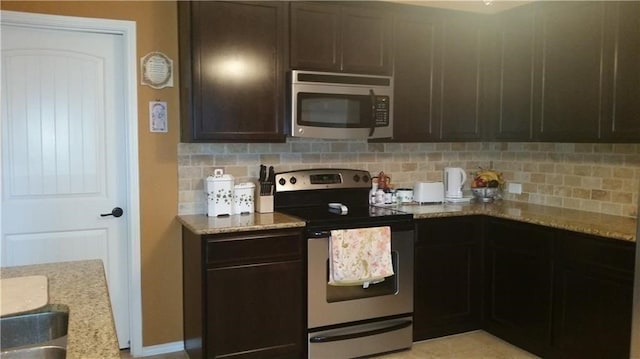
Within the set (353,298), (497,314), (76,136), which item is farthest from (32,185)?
(497,314)

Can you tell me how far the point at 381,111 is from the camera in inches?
146


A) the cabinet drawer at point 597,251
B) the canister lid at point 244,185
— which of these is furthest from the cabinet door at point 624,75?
the canister lid at point 244,185

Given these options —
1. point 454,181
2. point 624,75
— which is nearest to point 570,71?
point 624,75

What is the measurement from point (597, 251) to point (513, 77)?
58.0 inches

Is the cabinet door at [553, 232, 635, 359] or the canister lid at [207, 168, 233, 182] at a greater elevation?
the canister lid at [207, 168, 233, 182]

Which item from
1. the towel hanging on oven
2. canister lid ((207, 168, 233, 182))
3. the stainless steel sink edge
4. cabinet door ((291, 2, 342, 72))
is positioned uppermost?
cabinet door ((291, 2, 342, 72))

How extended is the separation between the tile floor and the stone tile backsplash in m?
1.09

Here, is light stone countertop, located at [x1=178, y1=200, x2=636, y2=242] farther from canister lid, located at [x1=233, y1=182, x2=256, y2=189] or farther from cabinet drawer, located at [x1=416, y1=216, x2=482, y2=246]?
canister lid, located at [x1=233, y1=182, x2=256, y2=189]

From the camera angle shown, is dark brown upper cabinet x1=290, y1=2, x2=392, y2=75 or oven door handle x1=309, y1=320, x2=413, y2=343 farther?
dark brown upper cabinet x1=290, y1=2, x2=392, y2=75

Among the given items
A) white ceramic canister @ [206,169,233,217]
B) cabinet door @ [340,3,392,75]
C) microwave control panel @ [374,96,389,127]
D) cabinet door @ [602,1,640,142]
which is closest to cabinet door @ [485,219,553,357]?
cabinet door @ [602,1,640,142]

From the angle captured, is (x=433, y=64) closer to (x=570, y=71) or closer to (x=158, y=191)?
(x=570, y=71)

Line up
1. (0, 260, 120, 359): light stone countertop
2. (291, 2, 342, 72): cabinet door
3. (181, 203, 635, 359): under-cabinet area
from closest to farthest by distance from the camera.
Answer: (0, 260, 120, 359): light stone countertop < (181, 203, 635, 359): under-cabinet area < (291, 2, 342, 72): cabinet door

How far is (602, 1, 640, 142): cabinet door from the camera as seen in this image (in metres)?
3.12

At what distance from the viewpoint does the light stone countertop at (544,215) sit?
3.02 metres
